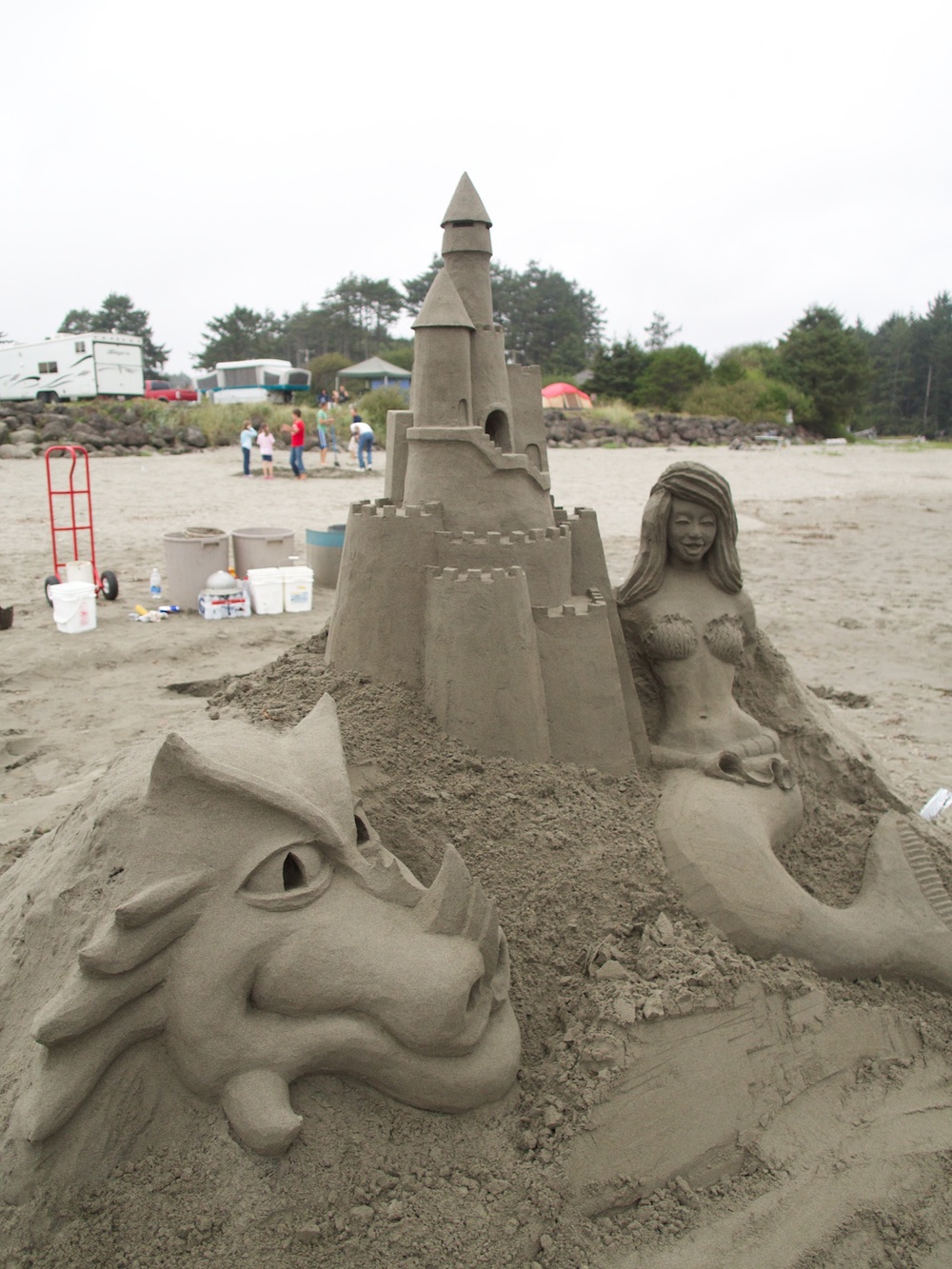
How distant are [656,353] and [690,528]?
31.5m

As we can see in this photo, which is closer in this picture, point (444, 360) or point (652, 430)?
point (444, 360)

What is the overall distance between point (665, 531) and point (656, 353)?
103ft

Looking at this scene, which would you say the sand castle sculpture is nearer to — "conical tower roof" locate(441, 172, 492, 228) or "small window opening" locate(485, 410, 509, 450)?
"conical tower roof" locate(441, 172, 492, 228)

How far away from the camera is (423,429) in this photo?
112 inches

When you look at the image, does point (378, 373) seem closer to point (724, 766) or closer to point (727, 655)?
point (727, 655)

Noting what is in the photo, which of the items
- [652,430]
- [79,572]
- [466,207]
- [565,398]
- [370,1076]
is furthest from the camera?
[565,398]

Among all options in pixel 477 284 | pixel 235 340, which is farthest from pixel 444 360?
pixel 235 340

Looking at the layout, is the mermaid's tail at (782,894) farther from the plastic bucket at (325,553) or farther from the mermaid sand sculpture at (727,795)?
the plastic bucket at (325,553)

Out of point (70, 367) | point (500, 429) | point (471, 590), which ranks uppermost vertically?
point (70, 367)

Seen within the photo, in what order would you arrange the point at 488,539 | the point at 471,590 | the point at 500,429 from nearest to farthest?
the point at 471,590
the point at 488,539
the point at 500,429

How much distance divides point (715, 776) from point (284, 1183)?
5.17ft

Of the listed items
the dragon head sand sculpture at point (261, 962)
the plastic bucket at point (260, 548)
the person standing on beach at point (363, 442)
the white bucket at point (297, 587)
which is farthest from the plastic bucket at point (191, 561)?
the person standing on beach at point (363, 442)

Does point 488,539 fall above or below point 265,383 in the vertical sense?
below

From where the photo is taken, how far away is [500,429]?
3.09 meters
